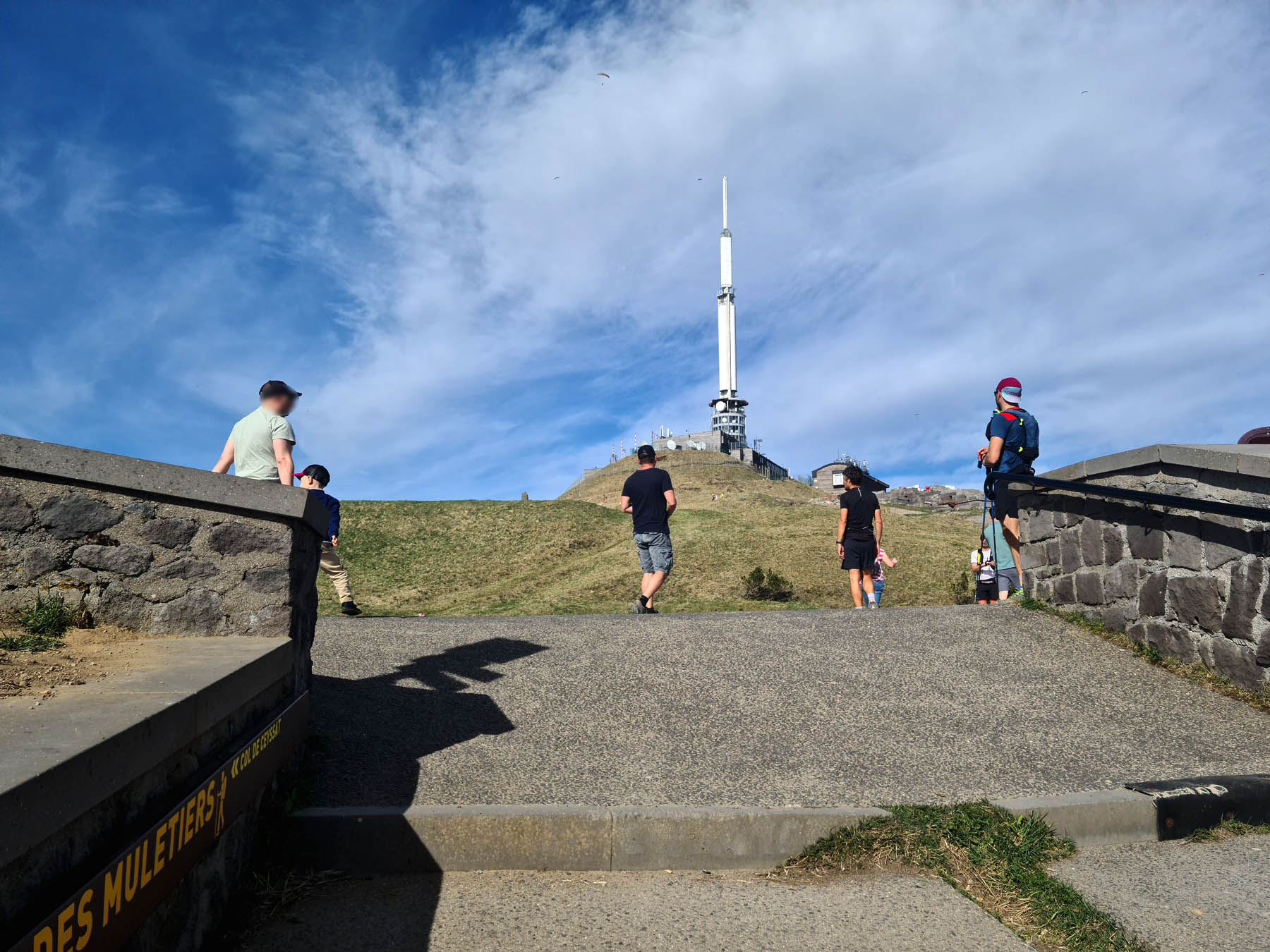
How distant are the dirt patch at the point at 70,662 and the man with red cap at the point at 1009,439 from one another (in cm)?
757

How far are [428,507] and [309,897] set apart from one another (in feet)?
71.6

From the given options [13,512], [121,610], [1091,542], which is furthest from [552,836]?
[1091,542]

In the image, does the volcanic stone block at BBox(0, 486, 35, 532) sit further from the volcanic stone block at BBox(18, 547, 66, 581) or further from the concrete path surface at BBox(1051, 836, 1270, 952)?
the concrete path surface at BBox(1051, 836, 1270, 952)

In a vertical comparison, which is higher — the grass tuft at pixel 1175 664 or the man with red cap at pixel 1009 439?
the man with red cap at pixel 1009 439

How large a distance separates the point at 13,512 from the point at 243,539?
103 cm

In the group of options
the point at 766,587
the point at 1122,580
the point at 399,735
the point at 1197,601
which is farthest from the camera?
the point at 766,587

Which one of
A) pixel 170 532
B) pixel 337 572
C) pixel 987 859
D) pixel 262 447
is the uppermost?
pixel 262 447

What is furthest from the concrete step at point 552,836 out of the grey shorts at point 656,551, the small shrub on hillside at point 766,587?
the small shrub on hillside at point 766,587

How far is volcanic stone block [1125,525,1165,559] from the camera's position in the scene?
649cm

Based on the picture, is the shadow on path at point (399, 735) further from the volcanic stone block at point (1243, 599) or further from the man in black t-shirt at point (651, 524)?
the volcanic stone block at point (1243, 599)

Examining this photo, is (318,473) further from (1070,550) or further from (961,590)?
(961,590)

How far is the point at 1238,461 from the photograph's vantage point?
5711 mm

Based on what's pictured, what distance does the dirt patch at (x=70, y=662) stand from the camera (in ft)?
9.77

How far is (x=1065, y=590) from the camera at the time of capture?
7.64 metres
